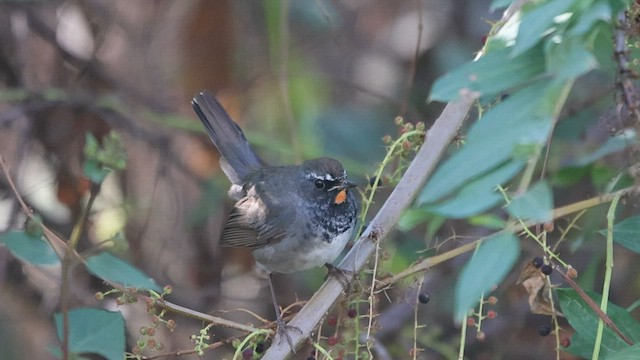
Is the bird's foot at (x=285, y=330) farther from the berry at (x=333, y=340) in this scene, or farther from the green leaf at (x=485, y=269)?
the green leaf at (x=485, y=269)

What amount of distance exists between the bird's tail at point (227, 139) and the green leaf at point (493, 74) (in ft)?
8.92

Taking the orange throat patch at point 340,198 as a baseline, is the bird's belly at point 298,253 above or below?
below

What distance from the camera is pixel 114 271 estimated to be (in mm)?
1993

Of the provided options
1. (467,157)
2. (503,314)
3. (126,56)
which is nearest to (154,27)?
(126,56)

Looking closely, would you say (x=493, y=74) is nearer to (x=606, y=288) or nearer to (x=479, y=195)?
(x=479, y=195)

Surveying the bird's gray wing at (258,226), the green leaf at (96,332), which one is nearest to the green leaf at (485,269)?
the green leaf at (96,332)

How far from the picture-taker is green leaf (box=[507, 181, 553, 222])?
1444mm

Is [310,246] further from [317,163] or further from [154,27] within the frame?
[154,27]

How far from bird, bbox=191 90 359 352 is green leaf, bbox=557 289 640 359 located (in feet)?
4.99

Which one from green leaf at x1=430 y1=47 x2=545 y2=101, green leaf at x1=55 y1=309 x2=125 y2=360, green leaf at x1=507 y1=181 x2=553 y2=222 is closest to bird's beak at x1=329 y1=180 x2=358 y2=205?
green leaf at x1=55 y1=309 x2=125 y2=360

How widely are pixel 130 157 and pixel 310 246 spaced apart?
5.34ft

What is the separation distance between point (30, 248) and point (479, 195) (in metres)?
1.00

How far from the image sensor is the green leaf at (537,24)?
1584 mm

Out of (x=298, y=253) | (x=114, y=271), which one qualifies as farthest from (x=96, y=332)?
(x=298, y=253)
